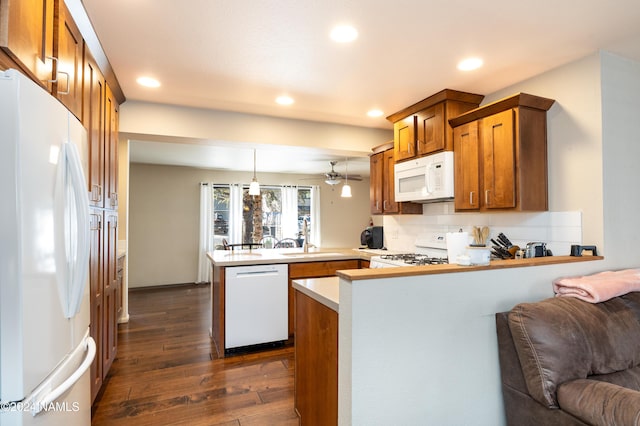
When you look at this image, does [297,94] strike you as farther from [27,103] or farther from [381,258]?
[27,103]

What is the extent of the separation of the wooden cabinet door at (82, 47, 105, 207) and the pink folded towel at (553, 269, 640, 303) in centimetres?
286

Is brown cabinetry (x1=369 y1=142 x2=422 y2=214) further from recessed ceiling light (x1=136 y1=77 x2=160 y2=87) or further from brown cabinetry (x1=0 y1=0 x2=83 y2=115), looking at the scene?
brown cabinetry (x1=0 y1=0 x2=83 y2=115)

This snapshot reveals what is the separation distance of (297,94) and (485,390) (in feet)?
8.59

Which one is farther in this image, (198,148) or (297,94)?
(198,148)

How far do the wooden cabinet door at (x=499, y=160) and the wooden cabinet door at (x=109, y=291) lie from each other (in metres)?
2.97

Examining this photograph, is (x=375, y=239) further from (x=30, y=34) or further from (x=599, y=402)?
(x=30, y=34)

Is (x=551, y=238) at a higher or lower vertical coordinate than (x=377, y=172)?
lower

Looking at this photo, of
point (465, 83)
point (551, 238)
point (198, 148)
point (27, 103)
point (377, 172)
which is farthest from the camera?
point (198, 148)

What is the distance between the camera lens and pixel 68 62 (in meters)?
1.73

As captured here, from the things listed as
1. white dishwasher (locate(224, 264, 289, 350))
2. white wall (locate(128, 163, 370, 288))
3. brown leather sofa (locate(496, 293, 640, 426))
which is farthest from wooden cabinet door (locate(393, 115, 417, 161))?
white wall (locate(128, 163, 370, 288))

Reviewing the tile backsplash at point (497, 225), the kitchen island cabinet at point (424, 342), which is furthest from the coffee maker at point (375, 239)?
the kitchen island cabinet at point (424, 342)

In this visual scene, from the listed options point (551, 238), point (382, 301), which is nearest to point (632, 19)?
point (551, 238)

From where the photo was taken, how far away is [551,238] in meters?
2.47

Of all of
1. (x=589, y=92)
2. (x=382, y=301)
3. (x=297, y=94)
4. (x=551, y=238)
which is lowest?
(x=382, y=301)
